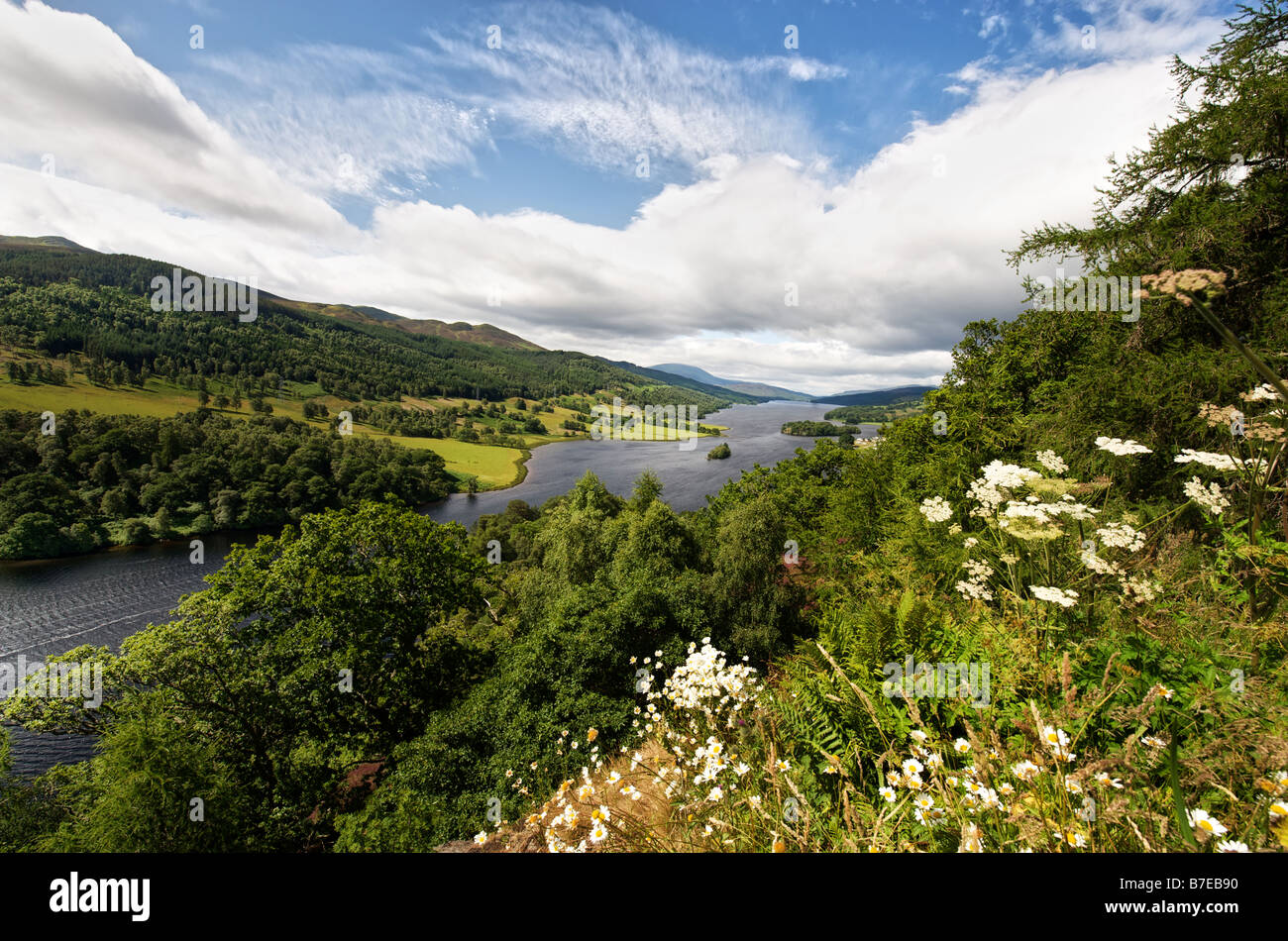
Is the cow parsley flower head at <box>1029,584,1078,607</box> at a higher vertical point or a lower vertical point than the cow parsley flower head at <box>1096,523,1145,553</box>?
lower

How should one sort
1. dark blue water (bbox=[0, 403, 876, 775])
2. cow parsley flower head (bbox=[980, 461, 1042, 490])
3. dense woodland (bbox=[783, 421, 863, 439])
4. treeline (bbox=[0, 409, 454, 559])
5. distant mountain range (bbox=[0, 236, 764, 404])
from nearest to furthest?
cow parsley flower head (bbox=[980, 461, 1042, 490]), dark blue water (bbox=[0, 403, 876, 775]), treeline (bbox=[0, 409, 454, 559]), distant mountain range (bbox=[0, 236, 764, 404]), dense woodland (bbox=[783, 421, 863, 439])

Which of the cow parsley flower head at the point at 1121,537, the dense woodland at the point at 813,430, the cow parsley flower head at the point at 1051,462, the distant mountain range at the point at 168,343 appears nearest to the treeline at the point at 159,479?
the distant mountain range at the point at 168,343

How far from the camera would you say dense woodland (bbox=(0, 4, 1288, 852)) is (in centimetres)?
256

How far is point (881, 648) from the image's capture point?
4.54 m

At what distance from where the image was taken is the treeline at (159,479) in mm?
48844

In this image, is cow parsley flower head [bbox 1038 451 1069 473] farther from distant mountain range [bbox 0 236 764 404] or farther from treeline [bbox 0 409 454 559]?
distant mountain range [bbox 0 236 764 404]

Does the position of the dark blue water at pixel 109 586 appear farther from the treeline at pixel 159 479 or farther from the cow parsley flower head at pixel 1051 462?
the cow parsley flower head at pixel 1051 462

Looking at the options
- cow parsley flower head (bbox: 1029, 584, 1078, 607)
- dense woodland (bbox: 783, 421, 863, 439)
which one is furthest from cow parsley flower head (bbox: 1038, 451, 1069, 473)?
dense woodland (bbox: 783, 421, 863, 439)

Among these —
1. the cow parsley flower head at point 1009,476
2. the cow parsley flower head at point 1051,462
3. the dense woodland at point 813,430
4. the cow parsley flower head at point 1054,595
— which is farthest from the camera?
the dense woodland at point 813,430

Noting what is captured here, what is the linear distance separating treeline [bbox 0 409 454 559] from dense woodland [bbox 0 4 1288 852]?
44407mm

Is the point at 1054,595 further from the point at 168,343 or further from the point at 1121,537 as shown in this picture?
the point at 168,343

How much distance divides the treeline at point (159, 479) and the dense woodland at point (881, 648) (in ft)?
146
